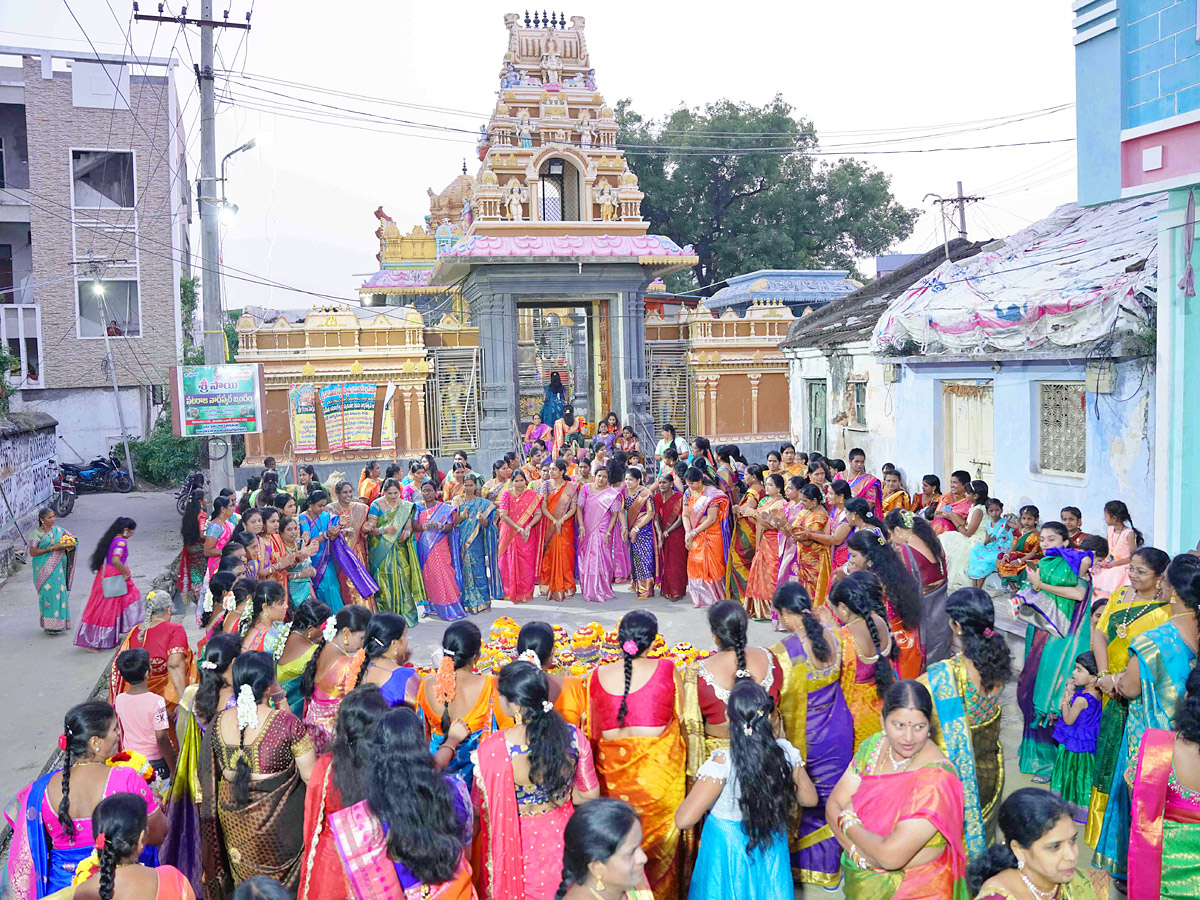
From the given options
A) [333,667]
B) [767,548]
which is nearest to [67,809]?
[333,667]

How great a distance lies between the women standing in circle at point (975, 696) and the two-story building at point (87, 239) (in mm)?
24214

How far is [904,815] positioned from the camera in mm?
3023

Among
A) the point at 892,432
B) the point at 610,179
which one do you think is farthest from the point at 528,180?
the point at 892,432

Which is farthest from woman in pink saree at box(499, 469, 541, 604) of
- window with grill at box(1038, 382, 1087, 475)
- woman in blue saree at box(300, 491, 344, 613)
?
window with grill at box(1038, 382, 1087, 475)

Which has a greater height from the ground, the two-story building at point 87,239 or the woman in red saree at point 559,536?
the two-story building at point 87,239

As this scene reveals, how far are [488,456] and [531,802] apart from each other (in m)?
16.4

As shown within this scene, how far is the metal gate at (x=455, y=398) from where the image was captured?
64.2 feet

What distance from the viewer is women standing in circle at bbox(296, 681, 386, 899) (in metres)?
3.21

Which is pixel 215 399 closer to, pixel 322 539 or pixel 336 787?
pixel 322 539

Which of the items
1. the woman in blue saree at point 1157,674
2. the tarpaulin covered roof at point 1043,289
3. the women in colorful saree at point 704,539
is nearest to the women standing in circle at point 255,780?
the woman in blue saree at point 1157,674

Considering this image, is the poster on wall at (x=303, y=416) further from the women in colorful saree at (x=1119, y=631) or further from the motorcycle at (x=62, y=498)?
the women in colorful saree at (x=1119, y=631)

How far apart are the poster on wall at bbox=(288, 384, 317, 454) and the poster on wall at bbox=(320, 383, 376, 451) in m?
0.21

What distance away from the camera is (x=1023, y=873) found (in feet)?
8.64

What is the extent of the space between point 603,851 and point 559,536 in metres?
8.09
